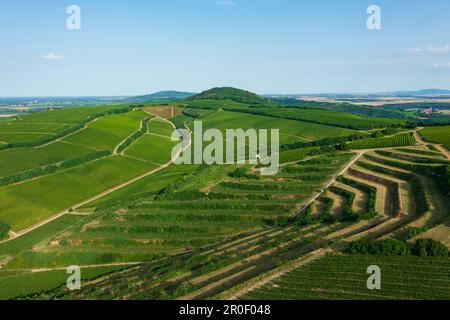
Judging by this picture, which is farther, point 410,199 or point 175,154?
point 175,154

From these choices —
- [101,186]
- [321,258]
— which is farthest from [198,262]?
[101,186]

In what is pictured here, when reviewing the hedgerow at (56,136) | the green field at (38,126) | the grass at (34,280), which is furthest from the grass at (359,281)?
the green field at (38,126)

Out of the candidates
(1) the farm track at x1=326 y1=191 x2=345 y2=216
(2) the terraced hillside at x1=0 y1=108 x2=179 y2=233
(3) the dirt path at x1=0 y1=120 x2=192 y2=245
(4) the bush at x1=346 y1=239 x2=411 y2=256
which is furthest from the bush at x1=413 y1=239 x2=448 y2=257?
(2) the terraced hillside at x1=0 y1=108 x2=179 y2=233

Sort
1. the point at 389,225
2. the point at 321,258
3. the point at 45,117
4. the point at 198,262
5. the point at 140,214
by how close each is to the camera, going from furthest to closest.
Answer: the point at 45,117 < the point at 140,214 < the point at 389,225 < the point at 198,262 < the point at 321,258

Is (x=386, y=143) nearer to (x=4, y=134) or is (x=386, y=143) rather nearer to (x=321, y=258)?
(x=321, y=258)

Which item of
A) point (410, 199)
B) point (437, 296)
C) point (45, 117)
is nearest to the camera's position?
point (437, 296)

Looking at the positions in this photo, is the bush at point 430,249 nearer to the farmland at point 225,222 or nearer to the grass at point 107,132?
the farmland at point 225,222
